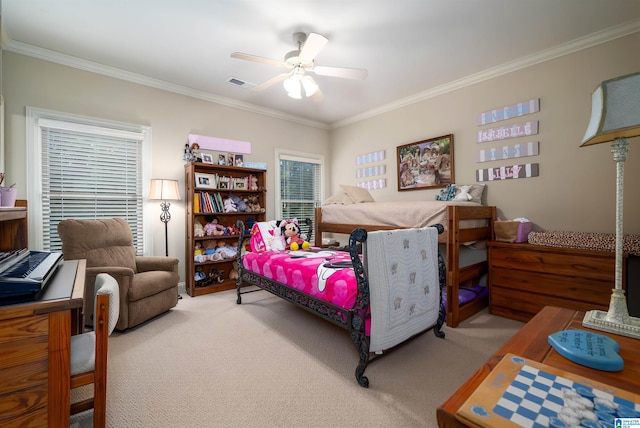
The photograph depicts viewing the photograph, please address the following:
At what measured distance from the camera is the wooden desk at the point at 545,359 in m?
0.68

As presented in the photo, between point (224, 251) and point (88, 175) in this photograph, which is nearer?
point (88, 175)

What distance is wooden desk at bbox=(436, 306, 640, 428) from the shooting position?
2.24 feet

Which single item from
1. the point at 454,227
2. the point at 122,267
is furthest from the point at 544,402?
the point at 122,267

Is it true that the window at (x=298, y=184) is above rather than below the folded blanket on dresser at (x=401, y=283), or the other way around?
above

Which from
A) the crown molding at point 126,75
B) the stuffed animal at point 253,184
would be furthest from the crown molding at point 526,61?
the stuffed animal at point 253,184

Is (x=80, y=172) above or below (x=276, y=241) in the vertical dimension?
above

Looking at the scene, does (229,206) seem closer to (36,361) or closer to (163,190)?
(163,190)

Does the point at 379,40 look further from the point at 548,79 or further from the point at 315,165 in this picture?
the point at 315,165

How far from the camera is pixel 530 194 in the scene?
10.2 feet

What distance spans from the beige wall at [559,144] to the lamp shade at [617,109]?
7.09 feet

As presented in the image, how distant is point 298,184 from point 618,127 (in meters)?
4.44

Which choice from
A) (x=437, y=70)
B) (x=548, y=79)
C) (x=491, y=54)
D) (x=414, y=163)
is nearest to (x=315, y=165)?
(x=414, y=163)

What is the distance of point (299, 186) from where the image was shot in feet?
17.1

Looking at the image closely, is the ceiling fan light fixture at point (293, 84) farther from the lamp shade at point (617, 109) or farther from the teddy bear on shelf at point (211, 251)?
the teddy bear on shelf at point (211, 251)
